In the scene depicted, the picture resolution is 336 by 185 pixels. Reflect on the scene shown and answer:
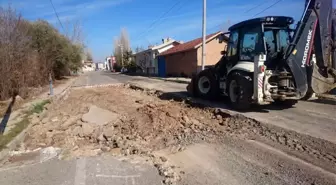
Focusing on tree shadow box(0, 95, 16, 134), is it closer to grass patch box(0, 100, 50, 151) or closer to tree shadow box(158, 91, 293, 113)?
grass patch box(0, 100, 50, 151)

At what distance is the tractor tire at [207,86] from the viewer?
38.0 feet

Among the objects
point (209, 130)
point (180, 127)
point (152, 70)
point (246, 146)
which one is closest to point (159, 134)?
point (180, 127)

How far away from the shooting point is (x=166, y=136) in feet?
23.8

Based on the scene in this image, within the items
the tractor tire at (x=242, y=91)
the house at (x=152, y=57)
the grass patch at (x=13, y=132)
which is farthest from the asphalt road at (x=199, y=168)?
the house at (x=152, y=57)

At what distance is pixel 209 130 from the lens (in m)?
7.55

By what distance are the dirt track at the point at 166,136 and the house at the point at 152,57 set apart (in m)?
39.2

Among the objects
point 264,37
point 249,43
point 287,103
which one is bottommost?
point 287,103

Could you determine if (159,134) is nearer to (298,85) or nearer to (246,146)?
(246,146)

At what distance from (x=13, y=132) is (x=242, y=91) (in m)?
6.57

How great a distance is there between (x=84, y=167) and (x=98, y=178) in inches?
26.0

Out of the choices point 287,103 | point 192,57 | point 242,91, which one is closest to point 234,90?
point 242,91

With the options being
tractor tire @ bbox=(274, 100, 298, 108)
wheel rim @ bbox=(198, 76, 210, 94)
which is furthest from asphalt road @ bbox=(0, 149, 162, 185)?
wheel rim @ bbox=(198, 76, 210, 94)

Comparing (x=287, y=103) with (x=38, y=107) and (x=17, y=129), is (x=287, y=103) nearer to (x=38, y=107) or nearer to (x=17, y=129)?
(x=17, y=129)

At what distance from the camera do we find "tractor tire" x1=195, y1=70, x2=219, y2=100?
11.6 m
